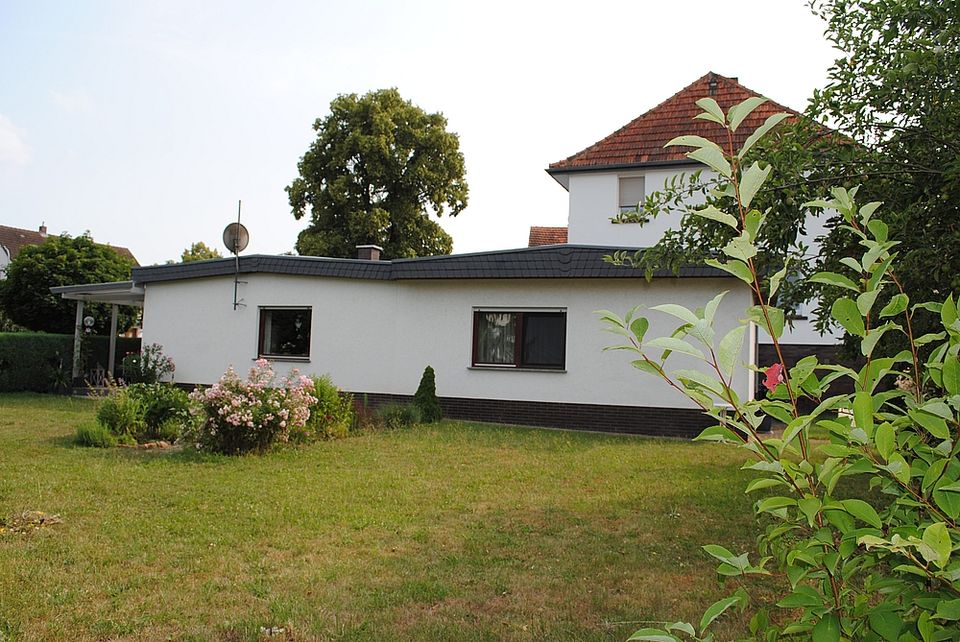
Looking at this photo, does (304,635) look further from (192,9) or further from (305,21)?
(192,9)

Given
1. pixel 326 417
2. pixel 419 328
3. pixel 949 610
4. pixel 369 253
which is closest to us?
pixel 949 610

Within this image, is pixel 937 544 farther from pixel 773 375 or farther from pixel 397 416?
pixel 397 416

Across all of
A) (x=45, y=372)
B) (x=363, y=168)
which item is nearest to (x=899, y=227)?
(x=45, y=372)

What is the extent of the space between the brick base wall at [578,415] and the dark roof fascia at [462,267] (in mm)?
2532

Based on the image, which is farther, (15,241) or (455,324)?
(15,241)

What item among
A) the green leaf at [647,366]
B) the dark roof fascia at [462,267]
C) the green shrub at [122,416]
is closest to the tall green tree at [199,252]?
the dark roof fascia at [462,267]

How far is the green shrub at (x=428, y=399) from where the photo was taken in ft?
47.8

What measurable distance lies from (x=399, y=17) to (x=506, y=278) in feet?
24.9

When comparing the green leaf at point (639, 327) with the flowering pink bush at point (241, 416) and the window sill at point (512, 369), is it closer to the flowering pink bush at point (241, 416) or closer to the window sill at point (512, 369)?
the flowering pink bush at point (241, 416)

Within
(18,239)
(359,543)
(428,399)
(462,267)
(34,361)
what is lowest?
(359,543)

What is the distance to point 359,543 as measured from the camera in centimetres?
612

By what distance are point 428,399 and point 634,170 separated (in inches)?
372

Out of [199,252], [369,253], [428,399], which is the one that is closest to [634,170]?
[369,253]

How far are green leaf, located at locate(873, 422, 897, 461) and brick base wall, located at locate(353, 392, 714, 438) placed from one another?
12.7 meters
